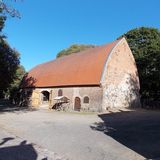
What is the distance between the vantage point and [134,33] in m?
42.8

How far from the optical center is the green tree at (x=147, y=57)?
36.5m

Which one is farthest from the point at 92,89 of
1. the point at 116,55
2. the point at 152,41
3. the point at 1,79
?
the point at 152,41

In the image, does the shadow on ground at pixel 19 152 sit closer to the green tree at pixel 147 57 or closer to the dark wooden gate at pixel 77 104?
the dark wooden gate at pixel 77 104

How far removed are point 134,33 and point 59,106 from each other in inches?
785

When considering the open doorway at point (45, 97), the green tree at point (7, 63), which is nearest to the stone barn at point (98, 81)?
the open doorway at point (45, 97)

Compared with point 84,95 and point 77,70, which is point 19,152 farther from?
point 77,70

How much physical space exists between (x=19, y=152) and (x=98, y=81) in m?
20.0

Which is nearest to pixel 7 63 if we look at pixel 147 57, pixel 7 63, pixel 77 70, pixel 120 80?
pixel 7 63

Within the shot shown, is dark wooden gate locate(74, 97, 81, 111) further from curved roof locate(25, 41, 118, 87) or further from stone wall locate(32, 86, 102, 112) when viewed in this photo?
curved roof locate(25, 41, 118, 87)

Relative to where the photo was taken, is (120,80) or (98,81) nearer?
(98,81)

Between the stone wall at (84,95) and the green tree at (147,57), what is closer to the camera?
the stone wall at (84,95)

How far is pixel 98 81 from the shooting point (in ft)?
91.8

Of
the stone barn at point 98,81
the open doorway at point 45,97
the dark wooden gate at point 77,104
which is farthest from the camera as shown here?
the open doorway at point 45,97

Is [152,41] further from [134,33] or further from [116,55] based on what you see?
[116,55]
